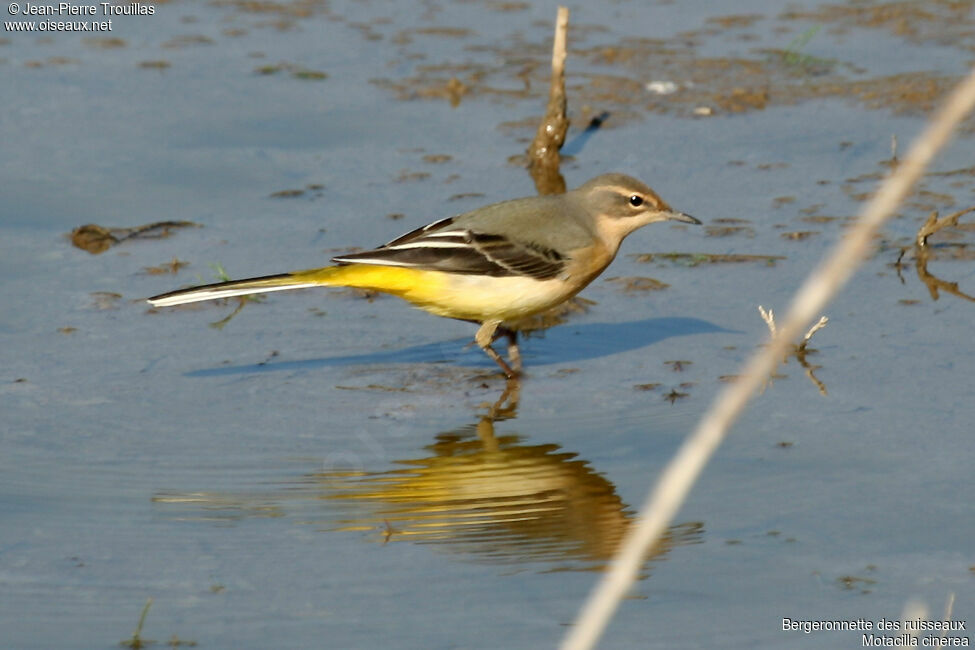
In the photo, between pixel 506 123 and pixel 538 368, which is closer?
pixel 538 368

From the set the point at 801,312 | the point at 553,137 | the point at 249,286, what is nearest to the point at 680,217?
the point at 553,137

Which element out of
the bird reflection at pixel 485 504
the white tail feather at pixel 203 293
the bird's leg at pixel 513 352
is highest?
the white tail feather at pixel 203 293

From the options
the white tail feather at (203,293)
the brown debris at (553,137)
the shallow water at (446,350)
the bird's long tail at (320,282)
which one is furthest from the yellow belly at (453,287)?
the brown debris at (553,137)

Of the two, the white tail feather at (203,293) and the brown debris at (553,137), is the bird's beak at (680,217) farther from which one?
the white tail feather at (203,293)

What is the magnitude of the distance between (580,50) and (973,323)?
617cm

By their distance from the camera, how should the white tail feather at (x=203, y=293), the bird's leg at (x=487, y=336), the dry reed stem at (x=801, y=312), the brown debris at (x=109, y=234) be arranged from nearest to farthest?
the dry reed stem at (x=801, y=312), the white tail feather at (x=203, y=293), the bird's leg at (x=487, y=336), the brown debris at (x=109, y=234)

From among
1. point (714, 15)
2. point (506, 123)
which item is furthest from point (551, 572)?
point (714, 15)

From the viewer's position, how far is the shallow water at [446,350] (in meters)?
5.43

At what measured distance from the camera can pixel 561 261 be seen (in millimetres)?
8125

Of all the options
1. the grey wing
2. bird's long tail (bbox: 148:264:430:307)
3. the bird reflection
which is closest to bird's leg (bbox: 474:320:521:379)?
the grey wing

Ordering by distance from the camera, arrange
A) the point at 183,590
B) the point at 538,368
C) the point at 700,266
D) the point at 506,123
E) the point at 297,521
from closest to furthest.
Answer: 1. the point at 183,590
2. the point at 297,521
3. the point at 538,368
4. the point at 700,266
5. the point at 506,123

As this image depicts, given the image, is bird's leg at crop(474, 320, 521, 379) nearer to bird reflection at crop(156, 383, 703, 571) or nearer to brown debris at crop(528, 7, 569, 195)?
bird reflection at crop(156, 383, 703, 571)

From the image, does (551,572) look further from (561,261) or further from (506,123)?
(506,123)

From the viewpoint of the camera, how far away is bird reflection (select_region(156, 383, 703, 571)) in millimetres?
5793
